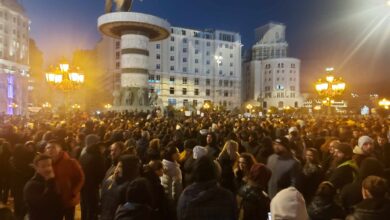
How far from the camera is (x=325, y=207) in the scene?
4.31m

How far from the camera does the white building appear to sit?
113 meters

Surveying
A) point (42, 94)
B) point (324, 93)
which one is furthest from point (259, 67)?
point (324, 93)

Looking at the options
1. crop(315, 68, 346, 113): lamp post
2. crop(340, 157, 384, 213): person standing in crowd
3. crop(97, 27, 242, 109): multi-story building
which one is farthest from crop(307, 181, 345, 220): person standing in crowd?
crop(97, 27, 242, 109): multi-story building


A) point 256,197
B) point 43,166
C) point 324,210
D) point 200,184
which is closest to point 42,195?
point 43,166

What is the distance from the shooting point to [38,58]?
435 feet

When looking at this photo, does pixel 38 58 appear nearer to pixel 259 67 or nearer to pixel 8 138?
pixel 259 67

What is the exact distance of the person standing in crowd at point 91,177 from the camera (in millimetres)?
6883

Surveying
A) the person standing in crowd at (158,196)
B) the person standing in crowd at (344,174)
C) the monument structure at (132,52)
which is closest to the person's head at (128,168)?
the person standing in crowd at (158,196)

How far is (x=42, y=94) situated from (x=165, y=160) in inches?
5254

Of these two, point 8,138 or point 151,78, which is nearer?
point 8,138

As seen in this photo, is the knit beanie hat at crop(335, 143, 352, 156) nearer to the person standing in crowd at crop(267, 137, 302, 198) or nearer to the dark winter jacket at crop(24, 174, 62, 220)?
the person standing in crowd at crop(267, 137, 302, 198)

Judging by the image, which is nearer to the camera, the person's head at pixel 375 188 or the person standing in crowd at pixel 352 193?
the person's head at pixel 375 188

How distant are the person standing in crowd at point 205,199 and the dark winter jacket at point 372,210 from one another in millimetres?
1484

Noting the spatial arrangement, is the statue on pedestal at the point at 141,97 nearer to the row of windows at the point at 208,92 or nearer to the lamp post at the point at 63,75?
the lamp post at the point at 63,75
